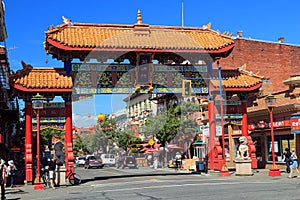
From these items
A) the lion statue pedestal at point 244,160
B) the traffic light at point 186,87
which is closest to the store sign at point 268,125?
the lion statue pedestal at point 244,160

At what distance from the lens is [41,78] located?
25.0m

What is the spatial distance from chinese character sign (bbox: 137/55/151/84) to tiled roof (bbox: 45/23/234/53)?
0.88 meters

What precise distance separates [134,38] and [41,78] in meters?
5.82

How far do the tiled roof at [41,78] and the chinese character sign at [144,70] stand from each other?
3981 mm

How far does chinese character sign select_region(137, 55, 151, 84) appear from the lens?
25.9 metres

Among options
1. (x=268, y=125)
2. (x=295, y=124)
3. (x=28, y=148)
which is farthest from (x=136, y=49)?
(x=268, y=125)

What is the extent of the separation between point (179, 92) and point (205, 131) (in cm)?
2078

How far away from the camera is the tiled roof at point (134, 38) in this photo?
80.9ft

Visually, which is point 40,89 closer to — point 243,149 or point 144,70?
point 144,70

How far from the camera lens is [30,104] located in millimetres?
24516

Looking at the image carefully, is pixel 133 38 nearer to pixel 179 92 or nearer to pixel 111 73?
pixel 111 73

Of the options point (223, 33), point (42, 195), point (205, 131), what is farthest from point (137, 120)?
point (42, 195)

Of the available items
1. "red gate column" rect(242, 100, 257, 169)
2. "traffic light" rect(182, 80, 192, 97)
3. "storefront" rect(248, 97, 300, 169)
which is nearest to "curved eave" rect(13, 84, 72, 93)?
"traffic light" rect(182, 80, 192, 97)

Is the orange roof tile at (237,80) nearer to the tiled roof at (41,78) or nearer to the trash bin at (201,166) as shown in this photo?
the trash bin at (201,166)
